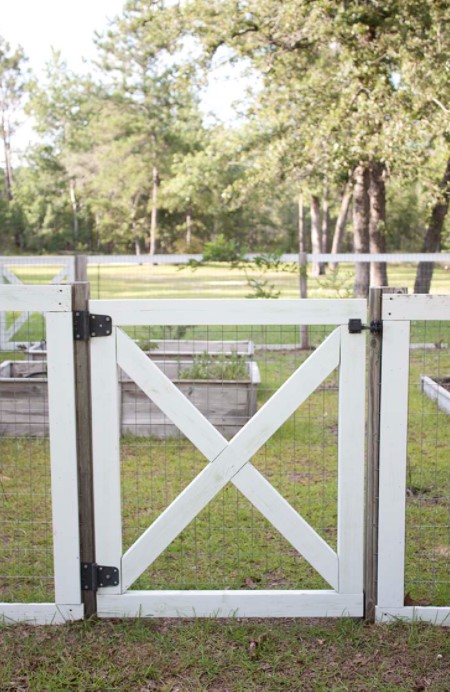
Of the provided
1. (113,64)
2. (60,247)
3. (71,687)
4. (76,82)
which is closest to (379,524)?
(71,687)

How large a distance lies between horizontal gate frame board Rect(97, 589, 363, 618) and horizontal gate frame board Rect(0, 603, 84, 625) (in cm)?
11

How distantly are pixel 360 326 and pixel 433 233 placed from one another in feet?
50.4

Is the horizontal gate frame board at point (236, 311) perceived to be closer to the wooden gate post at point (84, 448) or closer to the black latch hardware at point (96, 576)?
the wooden gate post at point (84, 448)

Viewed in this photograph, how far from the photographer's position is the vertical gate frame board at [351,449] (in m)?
3.30

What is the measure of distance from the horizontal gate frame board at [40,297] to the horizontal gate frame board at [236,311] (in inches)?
4.5

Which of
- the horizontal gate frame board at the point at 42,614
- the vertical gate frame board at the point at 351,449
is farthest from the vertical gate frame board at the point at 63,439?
the vertical gate frame board at the point at 351,449

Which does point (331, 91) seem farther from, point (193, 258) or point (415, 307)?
point (415, 307)

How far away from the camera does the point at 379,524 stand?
334cm

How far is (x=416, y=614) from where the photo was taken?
11.2ft

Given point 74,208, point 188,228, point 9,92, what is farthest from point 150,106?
point 9,92

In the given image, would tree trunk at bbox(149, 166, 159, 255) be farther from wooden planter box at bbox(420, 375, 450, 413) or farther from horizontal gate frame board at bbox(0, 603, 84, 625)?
horizontal gate frame board at bbox(0, 603, 84, 625)

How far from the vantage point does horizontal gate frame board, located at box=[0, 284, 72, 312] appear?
3285 millimetres

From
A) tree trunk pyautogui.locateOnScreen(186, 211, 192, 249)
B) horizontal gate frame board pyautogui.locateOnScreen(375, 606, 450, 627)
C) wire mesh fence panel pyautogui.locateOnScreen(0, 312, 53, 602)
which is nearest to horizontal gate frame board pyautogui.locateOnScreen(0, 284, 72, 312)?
wire mesh fence panel pyautogui.locateOnScreen(0, 312, 53, 602)

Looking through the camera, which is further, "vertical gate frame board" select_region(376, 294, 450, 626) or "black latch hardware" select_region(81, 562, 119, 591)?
"black latch hardware" select_region(81, 562, 119, 591)
